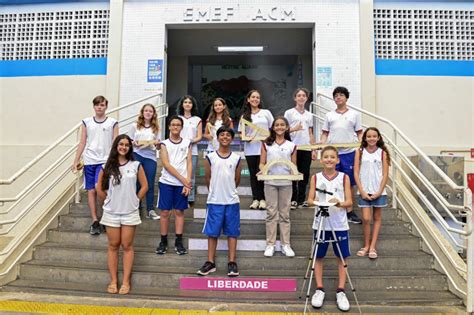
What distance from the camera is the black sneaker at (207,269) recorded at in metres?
4.00

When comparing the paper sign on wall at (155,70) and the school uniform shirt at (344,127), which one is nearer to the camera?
the school uniform shirt at (344,127)

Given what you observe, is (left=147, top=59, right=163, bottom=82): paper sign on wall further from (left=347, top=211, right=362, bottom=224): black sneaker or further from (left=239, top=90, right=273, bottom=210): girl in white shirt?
(left=347, top=211, right=362, bottom=224): black sneaker

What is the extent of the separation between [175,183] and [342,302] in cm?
227

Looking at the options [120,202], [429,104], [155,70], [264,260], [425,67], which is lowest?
[264,260]

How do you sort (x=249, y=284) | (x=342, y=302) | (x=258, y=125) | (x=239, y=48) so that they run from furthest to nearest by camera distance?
(x=239, y=48) → (x=258, y=125) → (x=249, y=284) → (x=342, y=302)

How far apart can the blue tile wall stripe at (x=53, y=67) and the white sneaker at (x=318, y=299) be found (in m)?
6.31

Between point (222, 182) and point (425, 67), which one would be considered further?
point (425, 67)

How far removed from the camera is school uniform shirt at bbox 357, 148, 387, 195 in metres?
4.18

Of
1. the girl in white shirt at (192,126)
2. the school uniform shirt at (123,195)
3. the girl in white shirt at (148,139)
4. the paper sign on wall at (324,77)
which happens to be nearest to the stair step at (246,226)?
the girl in white shirt at (148,139)

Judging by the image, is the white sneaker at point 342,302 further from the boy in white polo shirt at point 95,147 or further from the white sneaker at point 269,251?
the boy in white polo shirt at point 95,147

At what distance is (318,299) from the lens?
140 inches

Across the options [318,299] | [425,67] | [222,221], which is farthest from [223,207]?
[425,67]

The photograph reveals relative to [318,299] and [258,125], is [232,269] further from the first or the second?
[258,125]

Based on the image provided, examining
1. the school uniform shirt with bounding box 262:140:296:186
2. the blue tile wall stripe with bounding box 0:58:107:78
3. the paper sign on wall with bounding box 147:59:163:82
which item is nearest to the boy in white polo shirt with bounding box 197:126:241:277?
the school uniform shirt with bounding box 262:140:296:186
